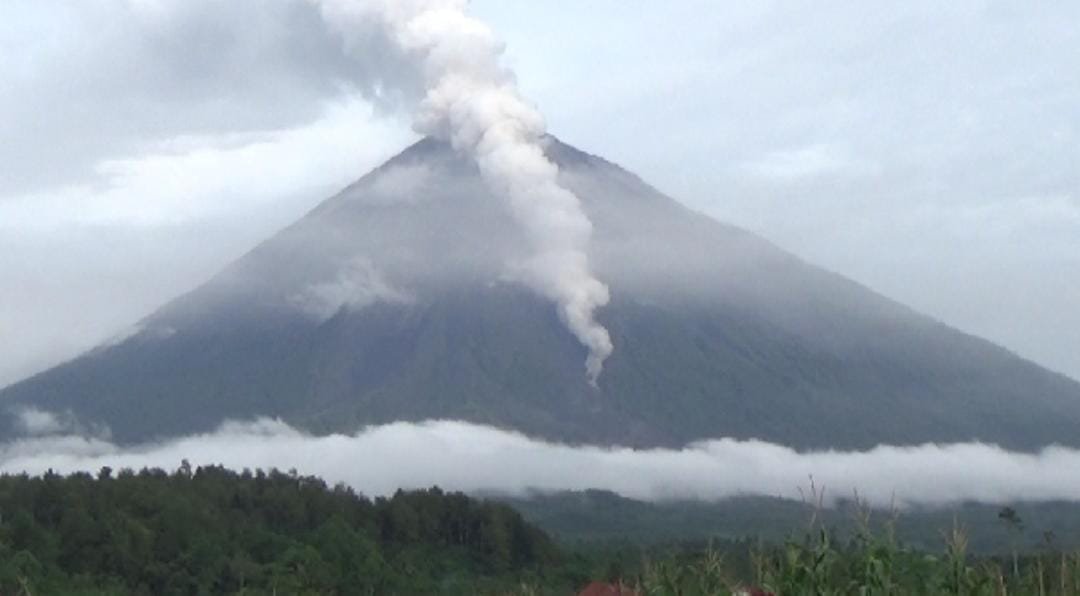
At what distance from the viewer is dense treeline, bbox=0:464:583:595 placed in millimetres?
32812

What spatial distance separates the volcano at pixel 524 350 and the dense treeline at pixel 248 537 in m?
46.3

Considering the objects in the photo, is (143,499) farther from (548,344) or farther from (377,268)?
(377,268)

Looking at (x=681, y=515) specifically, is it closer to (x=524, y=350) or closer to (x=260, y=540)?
(x=524, y=350)

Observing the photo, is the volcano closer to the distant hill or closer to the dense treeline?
the distant hill

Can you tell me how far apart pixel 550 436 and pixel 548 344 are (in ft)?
33.0

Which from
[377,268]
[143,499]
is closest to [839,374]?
[377,268]

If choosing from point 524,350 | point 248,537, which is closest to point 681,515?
point 524,350

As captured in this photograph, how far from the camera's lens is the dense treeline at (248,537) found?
32.8 meters

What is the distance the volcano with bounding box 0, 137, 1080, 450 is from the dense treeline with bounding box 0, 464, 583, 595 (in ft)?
152

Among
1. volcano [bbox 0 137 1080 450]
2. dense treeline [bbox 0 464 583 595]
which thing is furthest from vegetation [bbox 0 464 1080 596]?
volcano [bbox 0 137 1080 450]

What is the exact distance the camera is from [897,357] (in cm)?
10862

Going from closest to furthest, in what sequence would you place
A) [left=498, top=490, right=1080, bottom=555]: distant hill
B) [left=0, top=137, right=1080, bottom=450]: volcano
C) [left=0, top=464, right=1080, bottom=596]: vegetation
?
[left=0, top=464, right=1080, bottom=596]: vegetation, [left=498, top=490, right=1080, bottom=555]: distant hill, [left=0, top=137, right=1080, bottom=450]: volcano

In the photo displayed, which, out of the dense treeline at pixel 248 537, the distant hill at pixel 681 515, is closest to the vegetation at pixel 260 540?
the dense treeline at pixel 248 537

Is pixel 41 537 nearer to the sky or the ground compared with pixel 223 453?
nearer to the ground
